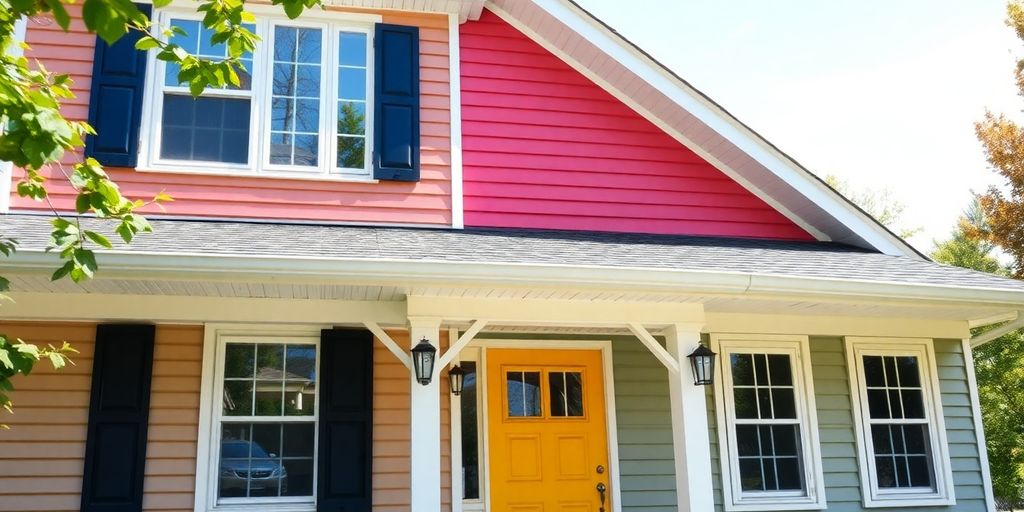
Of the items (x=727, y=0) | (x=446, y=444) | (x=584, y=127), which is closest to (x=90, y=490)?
(x=446, y=444)

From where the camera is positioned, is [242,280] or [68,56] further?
[68,56]

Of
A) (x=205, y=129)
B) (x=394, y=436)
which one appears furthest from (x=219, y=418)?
(x=205, y=129)

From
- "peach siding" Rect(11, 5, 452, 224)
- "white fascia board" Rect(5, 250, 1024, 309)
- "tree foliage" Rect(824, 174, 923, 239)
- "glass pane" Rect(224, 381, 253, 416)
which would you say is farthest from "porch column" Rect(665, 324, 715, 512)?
"tree foliage" Rect(824, 174, 923, 239)

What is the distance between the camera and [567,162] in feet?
23.2

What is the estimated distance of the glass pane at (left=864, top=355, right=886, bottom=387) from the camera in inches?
280

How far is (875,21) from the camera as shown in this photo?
12.1m

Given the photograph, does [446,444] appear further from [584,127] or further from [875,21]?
[875,21]

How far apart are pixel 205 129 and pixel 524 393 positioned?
324cm

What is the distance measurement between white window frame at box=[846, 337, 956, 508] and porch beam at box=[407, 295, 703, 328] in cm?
209

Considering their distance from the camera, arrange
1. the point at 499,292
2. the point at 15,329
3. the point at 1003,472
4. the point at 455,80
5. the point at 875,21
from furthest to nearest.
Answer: the point at 1003,472
the point at 875,21
the point at 455,80
the point at 15,329
the point at 499,292

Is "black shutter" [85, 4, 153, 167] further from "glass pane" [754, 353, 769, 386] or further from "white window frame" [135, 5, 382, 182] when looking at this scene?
"glass pane" [754, 353, 769, 386]

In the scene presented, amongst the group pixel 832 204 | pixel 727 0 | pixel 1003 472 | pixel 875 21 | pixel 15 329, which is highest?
pixel 875 21

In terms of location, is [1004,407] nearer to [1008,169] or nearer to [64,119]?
[1008,169]

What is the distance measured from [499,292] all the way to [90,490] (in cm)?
299
